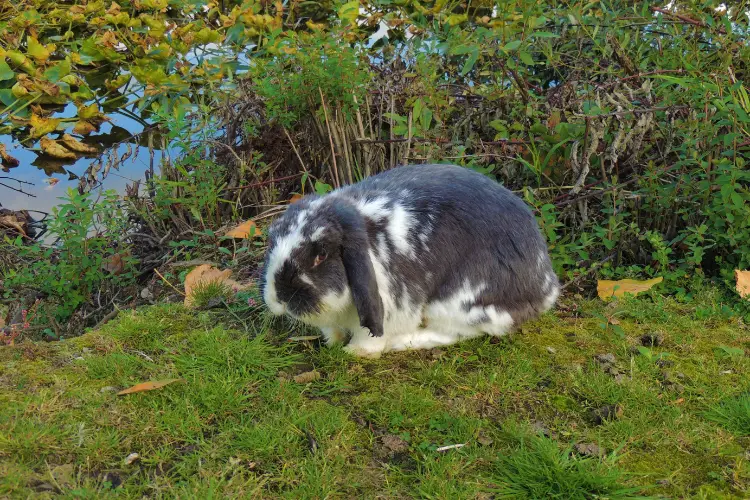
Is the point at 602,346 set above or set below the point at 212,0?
below

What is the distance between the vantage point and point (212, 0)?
786 cm

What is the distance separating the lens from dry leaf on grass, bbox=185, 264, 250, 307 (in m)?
4.28

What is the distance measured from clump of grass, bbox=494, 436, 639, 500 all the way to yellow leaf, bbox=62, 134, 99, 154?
6.05m

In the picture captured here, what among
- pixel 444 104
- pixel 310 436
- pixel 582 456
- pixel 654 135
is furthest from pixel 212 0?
pixel 582 456

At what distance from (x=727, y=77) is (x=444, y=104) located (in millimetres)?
2062

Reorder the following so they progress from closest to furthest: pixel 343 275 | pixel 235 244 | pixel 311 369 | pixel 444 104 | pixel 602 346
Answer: pixel 343 275 < pixel 311 369 < pixel 602 346 < pixel 235 244 < pixel 444 104

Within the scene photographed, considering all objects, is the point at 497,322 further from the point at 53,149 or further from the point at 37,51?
the point at 37,51

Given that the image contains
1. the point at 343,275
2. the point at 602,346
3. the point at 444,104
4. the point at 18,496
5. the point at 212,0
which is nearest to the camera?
the point at 18,496

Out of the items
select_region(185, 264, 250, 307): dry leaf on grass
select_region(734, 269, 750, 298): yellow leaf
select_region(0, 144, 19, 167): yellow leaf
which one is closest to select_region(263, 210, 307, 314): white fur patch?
select_region(185, 264, 250, 307): dry leaf on grass

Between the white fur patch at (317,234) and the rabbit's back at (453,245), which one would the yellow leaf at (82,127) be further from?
the white fur patch at (317,234)

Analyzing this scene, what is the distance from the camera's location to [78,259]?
5059 millimetres

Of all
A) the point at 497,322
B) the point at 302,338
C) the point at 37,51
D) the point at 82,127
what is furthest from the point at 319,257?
the point at 37,51

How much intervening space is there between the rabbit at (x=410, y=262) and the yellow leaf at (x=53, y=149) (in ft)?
14.7

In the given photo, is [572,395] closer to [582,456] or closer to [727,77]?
[582,456]
